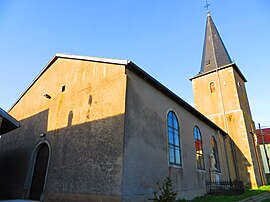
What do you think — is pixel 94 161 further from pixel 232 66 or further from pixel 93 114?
pixel 232 66

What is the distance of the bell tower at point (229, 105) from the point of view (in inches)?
662

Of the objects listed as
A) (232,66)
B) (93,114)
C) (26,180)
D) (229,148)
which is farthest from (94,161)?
(232,66)

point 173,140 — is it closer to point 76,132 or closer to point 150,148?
point 150,148

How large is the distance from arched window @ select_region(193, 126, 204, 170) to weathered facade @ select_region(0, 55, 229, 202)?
37 centimetres

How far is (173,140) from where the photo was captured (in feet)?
32.6

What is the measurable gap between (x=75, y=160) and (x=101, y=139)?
154cm

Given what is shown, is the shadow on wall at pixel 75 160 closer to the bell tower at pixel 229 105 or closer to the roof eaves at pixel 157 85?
the roof eaves at pixel 157 85

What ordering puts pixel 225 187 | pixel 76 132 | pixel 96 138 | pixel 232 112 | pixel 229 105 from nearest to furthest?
1. pixel 96 138
2. pixel 76 132
3. pixel 225 187
4. pixel 232 112
5. pixel 229 105

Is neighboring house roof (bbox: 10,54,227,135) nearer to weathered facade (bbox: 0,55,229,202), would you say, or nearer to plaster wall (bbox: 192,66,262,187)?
weathered facade (bbox: 0,55,229,202)

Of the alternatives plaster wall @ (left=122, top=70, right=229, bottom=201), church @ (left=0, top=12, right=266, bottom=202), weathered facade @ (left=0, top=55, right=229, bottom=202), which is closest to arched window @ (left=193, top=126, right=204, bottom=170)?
church @ (left=0, top=12, right=266, bottom=202)

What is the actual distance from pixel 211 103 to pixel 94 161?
15.7 m

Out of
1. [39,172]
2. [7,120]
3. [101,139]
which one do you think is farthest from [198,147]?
[7,120]

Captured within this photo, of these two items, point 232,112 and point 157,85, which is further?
point 232,112

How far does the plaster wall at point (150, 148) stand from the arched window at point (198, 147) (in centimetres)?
51
